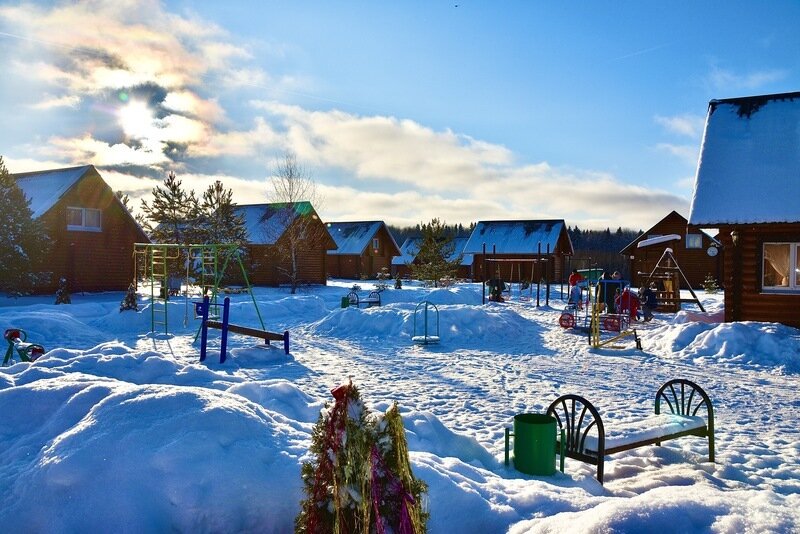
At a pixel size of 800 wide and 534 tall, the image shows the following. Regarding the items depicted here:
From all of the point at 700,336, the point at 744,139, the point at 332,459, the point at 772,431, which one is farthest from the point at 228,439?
the point at 744,139

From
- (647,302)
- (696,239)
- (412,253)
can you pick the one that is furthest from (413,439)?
(412,253)

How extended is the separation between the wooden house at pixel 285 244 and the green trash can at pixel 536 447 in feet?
99.8

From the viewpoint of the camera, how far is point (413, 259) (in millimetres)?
47750

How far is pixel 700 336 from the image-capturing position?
1293 cm

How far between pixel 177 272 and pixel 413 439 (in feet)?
101

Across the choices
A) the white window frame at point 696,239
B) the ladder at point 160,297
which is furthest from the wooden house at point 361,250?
the ladder at point 160,297

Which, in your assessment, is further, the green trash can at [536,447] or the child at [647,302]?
the child at [647,302]

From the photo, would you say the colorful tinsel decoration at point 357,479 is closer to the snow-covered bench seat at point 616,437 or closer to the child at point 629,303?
the snow-covered bench seat at point 616,437

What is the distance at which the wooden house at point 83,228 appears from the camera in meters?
25.2

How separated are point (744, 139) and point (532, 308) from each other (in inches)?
428

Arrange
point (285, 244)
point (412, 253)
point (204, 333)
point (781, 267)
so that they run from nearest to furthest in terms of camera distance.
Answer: point (204, 333), point (781, 267), point (285, 244), point (412, 253)

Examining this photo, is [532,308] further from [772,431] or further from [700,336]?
[772,431]

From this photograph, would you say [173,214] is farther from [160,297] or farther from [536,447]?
[536,447]

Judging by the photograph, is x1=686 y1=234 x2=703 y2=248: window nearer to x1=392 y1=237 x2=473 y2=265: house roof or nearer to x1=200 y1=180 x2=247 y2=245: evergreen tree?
x1=392 y1=237 x2=473 y2=265: house roof
